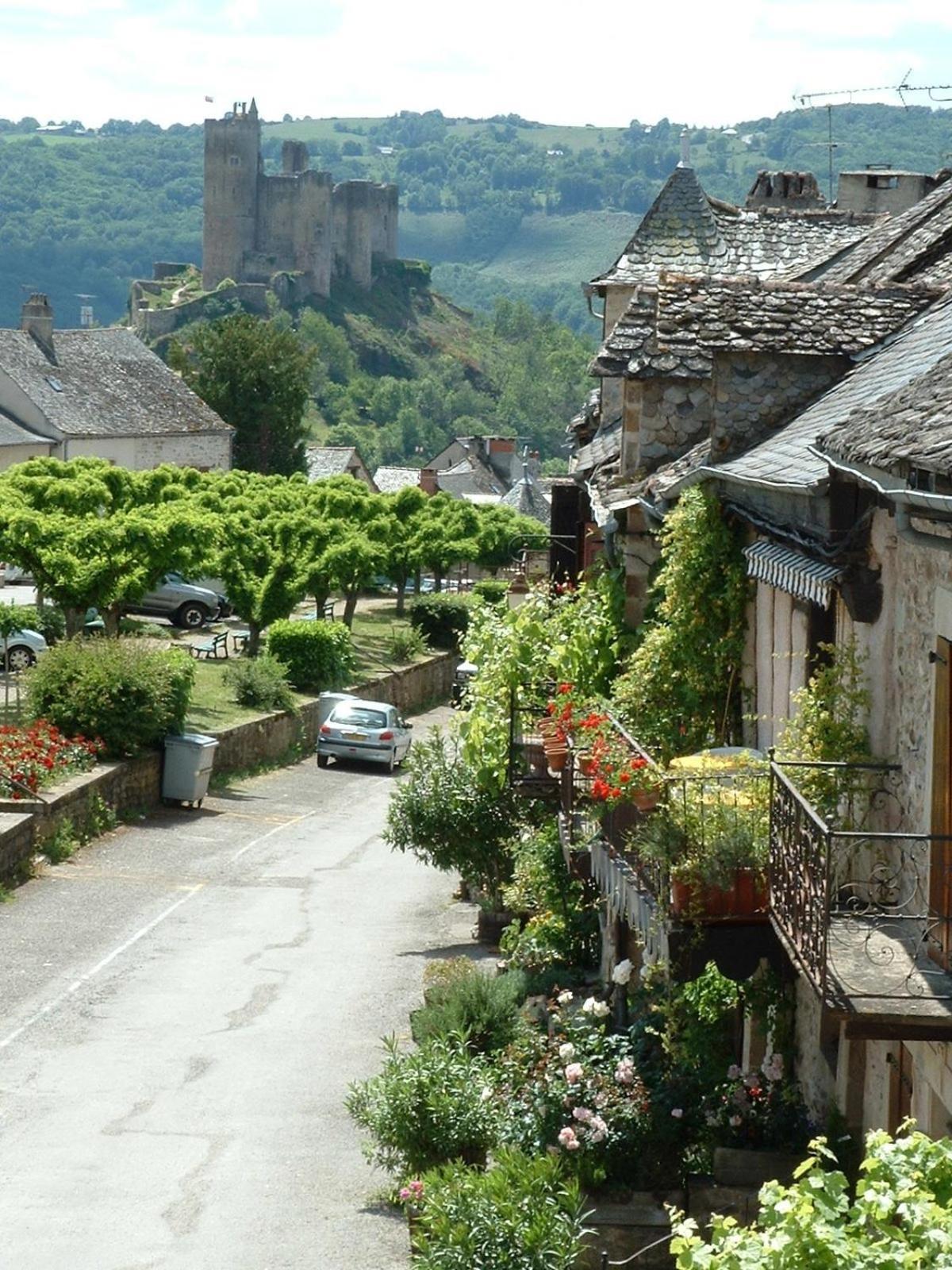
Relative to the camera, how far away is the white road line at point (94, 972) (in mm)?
17781

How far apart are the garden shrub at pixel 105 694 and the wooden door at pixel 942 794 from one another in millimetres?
22079

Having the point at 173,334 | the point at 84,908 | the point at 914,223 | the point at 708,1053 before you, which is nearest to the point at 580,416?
the point at 914,223

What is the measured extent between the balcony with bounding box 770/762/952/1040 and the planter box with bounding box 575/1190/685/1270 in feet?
A: 9.47

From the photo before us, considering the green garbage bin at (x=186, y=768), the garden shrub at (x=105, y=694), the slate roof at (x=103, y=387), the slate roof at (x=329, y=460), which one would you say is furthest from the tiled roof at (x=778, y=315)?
the slate roof at (x=329, y=460)

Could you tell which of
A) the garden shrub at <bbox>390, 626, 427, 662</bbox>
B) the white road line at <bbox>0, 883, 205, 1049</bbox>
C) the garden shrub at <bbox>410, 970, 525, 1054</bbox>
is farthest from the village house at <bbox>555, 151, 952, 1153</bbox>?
the garden shrub at <bbox>390, 626, 427, 662</bbox>

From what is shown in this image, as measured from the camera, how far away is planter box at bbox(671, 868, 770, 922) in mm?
9625

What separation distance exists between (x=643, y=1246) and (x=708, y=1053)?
1.35 metres

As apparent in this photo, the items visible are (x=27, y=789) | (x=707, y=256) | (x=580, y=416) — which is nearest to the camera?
(x=707, y=256)

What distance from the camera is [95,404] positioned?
68125mm

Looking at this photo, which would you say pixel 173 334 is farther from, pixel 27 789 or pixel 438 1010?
pixel 438 1010

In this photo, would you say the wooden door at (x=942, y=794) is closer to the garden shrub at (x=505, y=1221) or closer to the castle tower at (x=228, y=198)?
the garden shrub at (x=505, y=1221)

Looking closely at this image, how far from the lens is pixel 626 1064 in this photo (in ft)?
38.9

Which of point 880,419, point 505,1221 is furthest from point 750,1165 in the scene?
point 880,419

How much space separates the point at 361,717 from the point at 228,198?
12245cm
